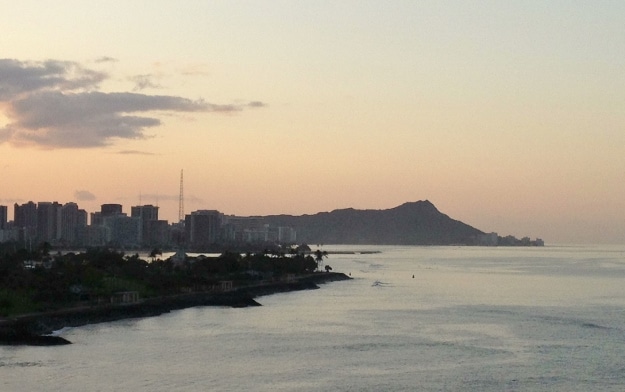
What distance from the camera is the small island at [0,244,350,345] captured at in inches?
2034

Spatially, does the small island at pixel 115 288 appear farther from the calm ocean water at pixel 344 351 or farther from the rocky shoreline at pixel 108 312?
the calm ocean water at pixel 344 351

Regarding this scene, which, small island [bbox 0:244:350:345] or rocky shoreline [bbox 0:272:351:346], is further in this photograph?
small island [bbox 0:244:350:345]

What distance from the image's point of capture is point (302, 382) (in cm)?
3672

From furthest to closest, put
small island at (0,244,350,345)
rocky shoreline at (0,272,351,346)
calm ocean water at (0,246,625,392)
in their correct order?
small island at (0,244,350,345) < rocky shoreline at (0,272,351,346) < calm ocean water at (0,246,625,392)

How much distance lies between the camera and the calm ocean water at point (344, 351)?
3647 centimetres

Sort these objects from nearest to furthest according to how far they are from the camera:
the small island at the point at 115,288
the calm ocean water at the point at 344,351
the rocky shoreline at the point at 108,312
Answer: the calm ocean water at the point at 344,351, the rocky shoreline at the point at 108,312, the small island at the point at 115,288

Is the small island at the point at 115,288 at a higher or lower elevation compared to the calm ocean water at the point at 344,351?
higher

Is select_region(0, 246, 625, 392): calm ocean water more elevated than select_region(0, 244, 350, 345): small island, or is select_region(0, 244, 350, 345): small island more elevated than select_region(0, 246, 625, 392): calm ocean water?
select_region(0, 244, 350, 345): small island

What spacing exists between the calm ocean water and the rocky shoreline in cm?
125

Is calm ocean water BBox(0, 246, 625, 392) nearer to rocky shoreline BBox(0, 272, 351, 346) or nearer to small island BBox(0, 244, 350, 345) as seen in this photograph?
rocky shoreline BBox(0, 272, 351, 346)

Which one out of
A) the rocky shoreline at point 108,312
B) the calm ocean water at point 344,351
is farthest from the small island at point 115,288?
the calm ocean water at point 344,351

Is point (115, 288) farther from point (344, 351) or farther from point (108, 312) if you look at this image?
point (344, 351)

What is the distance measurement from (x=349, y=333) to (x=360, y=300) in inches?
991

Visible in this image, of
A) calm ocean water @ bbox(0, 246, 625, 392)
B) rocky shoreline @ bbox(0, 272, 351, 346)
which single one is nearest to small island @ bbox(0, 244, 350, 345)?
rocky shoreline @ bbox(0, 272, 351, 346)
